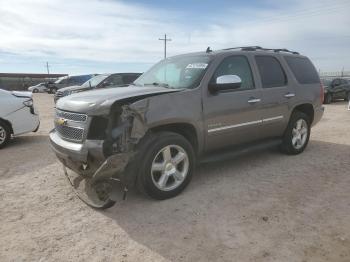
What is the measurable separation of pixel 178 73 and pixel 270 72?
1735 mm

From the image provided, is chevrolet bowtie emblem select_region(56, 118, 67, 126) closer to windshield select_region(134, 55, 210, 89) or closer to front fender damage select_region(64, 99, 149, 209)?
front fender damage select_region(64, 99, 149, 209)

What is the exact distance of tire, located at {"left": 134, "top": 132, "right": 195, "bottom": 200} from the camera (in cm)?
438

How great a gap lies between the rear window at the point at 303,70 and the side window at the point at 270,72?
39cm

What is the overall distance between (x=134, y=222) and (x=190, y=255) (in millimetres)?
933

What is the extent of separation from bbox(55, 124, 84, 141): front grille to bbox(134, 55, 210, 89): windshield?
1.46 m

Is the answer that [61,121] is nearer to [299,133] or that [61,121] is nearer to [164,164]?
[164,164]

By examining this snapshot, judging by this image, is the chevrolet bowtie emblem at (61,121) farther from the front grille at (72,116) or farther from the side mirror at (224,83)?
the side mirror at (224,83)

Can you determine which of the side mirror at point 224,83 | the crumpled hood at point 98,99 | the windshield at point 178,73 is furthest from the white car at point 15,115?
the side mirror at point 224,83

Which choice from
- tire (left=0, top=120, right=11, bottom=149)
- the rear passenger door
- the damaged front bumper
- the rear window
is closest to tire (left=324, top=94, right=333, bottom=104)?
the rear window

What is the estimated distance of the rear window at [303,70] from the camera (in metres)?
6.80

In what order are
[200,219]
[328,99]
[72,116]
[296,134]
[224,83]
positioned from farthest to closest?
1. [328,99]
2. [296,134]
3. [224,83]
4. [72,116]
5. [200,219]

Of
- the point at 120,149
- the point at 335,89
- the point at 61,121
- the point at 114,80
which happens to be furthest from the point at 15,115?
the point at 335,89

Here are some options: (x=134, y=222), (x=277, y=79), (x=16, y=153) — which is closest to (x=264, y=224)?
(x=134, y=222)

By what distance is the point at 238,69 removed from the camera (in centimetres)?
571
